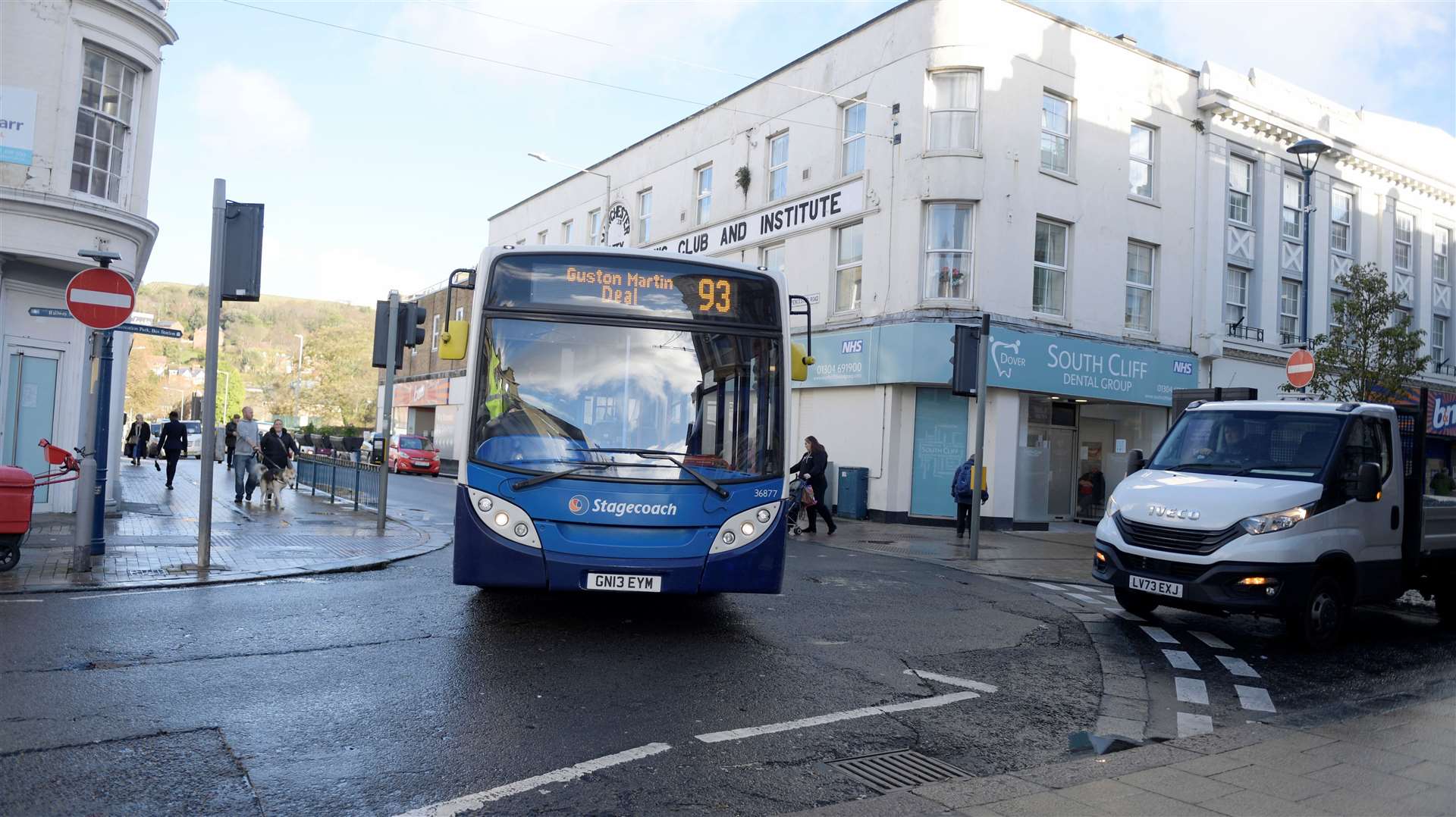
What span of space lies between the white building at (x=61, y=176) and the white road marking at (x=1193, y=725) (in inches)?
538

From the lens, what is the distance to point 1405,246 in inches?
1212

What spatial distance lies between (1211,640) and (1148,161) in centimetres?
1874

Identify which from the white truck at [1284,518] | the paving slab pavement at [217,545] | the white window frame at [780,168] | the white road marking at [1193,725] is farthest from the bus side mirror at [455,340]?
the white window frame at [780,168]

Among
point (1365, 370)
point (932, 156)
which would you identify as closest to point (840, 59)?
point (932, 156)

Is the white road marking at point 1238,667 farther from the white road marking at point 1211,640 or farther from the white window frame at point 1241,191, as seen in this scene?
the white window frame at point 1241,191

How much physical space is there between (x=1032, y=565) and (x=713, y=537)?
8648 mm

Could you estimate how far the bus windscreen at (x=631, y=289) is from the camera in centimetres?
764

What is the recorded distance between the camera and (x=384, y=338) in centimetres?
1464

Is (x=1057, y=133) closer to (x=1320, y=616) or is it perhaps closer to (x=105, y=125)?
(x=1320, y=616)

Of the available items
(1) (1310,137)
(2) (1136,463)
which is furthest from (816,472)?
(1) (1310,137)

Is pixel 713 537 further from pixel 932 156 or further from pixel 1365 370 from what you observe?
pixel 932 156

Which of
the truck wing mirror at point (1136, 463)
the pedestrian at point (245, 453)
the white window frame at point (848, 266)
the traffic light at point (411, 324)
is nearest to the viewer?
the truck wing mirror at point (1136, 463)

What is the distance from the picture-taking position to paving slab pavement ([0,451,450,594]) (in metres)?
9.25

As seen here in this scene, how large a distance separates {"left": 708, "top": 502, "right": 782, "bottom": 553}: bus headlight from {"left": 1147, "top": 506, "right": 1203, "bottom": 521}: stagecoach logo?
10.6ft
